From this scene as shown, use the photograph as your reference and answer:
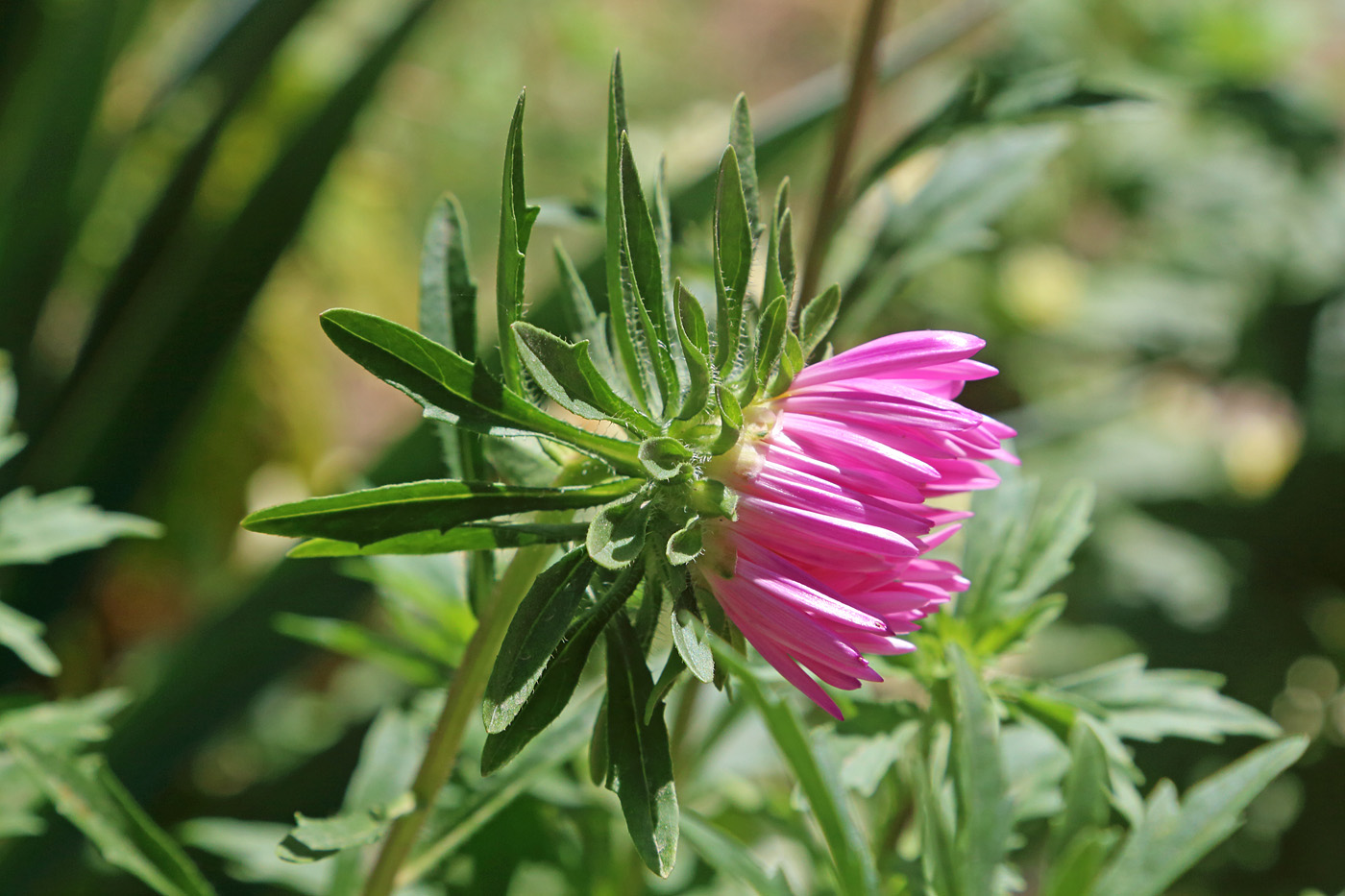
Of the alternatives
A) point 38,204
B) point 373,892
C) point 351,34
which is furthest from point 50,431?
point 373,892

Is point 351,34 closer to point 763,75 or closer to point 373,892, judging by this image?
point 763,75

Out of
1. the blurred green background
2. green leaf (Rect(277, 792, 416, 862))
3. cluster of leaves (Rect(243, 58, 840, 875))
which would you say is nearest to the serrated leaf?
cluster of leaves (Rect(243, 58, 840, 875))

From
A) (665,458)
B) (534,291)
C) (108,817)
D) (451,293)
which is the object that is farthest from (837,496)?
A: (534,291)

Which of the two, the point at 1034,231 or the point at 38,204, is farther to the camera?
the point at 1034,231

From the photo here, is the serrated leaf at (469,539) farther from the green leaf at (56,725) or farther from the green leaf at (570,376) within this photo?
the green leaf at (56,725)

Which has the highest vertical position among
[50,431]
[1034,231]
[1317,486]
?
[1034,231]

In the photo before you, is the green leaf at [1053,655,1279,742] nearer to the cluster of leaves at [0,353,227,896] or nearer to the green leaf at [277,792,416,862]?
the green leaf at [277,792,416,862]
